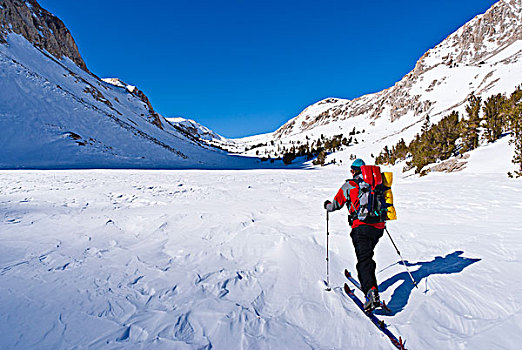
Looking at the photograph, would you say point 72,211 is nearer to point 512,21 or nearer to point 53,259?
point 53,259

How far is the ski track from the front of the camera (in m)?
2.55

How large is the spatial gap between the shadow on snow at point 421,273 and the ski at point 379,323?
36 cm

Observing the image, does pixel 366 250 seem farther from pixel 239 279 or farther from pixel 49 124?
pixel 49 124

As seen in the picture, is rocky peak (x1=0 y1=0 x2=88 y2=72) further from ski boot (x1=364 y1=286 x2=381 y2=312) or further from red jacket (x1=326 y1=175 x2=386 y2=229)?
ski boot (x1=364 y1=286 x2=381 y2=312)

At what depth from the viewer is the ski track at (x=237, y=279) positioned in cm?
255

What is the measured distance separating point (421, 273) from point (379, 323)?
1635 mm

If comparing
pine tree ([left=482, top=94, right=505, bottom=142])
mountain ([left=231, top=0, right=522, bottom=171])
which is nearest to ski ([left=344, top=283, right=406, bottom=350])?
pine tree ([left=482, top=94, right=505, bottom=142])

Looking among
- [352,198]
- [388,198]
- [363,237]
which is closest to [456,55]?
[388,198]

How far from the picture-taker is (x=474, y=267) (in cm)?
376

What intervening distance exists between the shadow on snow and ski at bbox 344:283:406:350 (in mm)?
362

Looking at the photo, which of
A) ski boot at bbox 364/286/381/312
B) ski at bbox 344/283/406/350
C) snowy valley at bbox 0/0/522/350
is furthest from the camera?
ski boot at bbox 364/286/381/312

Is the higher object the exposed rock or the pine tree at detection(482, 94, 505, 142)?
the pine tree at detection(482, 94, 505, 142)

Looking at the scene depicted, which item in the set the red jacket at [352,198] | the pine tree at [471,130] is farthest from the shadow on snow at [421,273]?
the pine tree at [471,130]

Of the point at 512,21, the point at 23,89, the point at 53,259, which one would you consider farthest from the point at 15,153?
the point at 512,21
